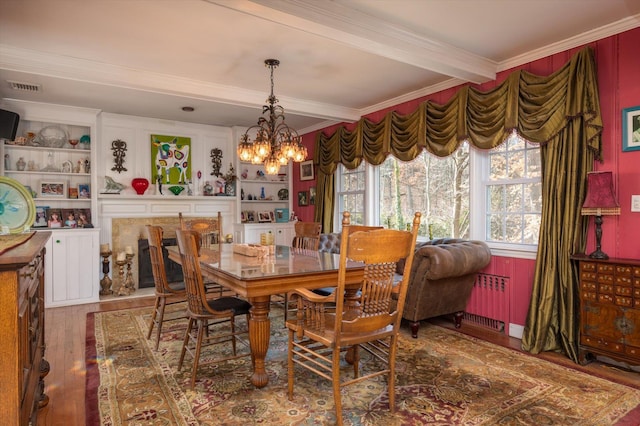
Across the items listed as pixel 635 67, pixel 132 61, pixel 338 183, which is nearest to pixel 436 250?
pixel 635 67

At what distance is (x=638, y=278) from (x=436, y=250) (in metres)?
1.39

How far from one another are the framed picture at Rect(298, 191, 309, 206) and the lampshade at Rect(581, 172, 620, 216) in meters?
4.39

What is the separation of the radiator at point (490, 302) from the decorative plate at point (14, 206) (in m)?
3.77

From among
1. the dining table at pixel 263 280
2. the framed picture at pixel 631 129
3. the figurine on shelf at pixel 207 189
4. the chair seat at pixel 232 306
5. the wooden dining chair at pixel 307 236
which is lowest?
the chair seat at pixel 232 306

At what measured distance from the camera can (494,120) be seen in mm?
3773

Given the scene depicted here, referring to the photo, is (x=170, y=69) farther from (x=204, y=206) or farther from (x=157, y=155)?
(x=204, y=206)

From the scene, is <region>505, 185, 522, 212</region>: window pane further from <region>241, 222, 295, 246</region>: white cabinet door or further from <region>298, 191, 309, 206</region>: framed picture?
<region>241, 222, 295, 246</region>: white cabinet door

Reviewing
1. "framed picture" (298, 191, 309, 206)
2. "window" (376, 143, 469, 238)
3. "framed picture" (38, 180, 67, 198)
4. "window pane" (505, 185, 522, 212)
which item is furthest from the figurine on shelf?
"window pane" (505, 185, 522, 212)

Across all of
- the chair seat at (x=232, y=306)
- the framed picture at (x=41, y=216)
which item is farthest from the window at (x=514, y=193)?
the framed picture at (x=41, y=216)

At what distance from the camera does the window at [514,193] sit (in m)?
3.78

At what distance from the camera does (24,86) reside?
4.27m

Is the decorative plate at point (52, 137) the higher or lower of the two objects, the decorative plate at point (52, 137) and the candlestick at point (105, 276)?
the higher

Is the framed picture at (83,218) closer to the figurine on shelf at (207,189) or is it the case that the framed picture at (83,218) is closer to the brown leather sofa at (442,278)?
the figurine on shelf at (207,189)

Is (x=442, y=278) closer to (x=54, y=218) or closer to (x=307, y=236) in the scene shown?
(x=307, y=236)
